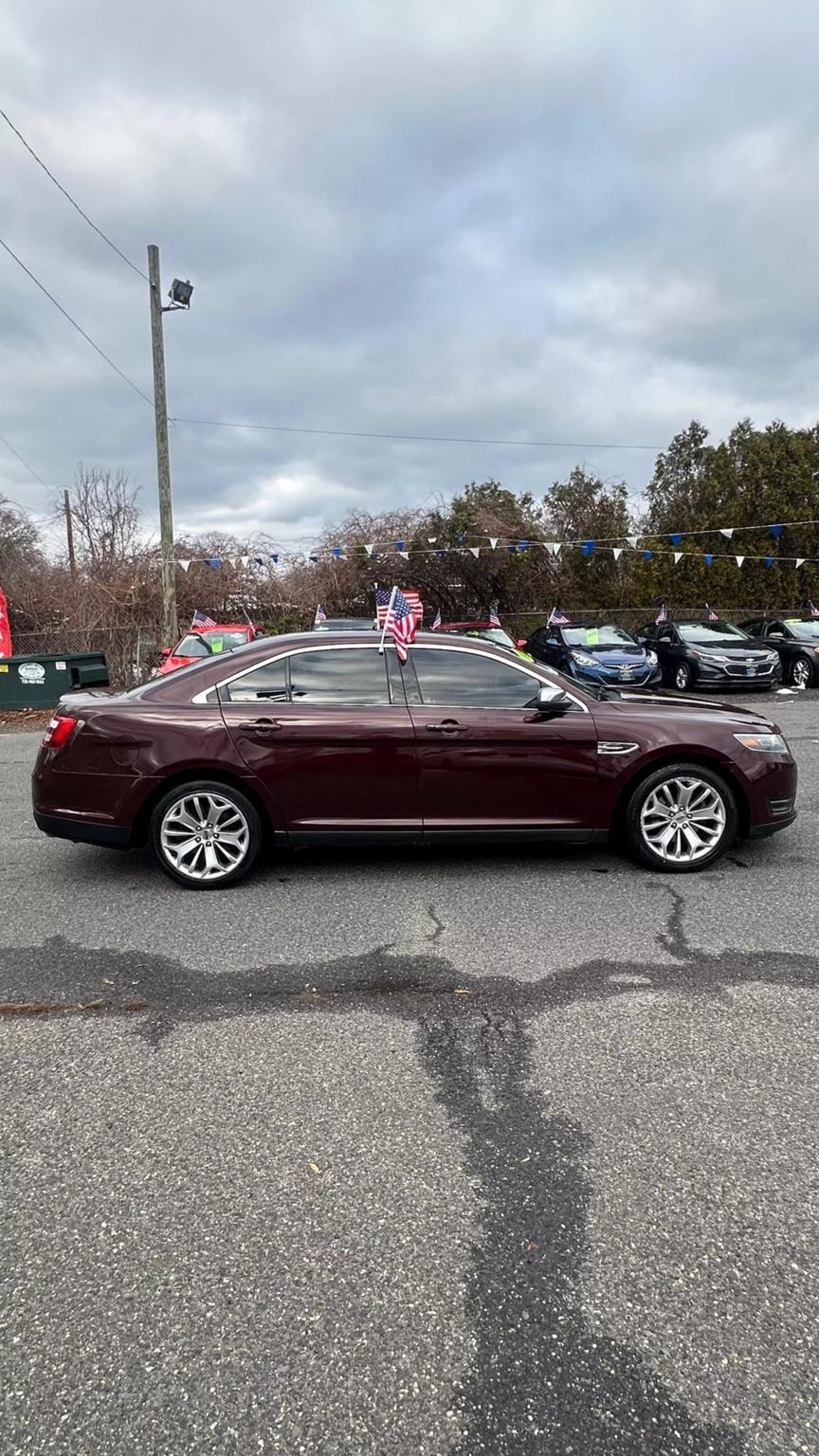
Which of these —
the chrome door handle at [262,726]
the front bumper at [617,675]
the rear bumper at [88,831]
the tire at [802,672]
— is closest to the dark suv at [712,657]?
the tire at [802,672]

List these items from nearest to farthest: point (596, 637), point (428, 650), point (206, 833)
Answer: point (206, 833), point (428, 650), point (596, 637)

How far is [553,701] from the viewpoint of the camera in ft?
16.5

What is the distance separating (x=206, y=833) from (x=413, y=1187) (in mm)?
2933

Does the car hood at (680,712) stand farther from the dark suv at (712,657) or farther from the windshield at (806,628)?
the windshield at (806,628)

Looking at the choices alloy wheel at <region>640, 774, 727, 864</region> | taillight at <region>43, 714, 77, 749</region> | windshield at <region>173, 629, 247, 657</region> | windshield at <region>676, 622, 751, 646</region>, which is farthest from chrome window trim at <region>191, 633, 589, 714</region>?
windshield at <region>676, 622, 751, 646</region>

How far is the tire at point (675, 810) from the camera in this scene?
200 inches

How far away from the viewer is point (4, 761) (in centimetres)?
999

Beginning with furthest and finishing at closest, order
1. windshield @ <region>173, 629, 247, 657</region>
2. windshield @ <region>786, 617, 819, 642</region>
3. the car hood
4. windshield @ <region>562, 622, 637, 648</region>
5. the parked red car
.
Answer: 1. windshield @ <region>786, 617, 819, 642</region>
2. windshield @ <region>562, 622, 637, 648</region>
3. windshield @ <region>173, 629, 247, 657</region>
4. the parked red car
5. the car hood

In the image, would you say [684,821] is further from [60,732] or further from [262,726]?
[60,732]

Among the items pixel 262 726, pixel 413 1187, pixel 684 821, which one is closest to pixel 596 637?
pixel 684 821

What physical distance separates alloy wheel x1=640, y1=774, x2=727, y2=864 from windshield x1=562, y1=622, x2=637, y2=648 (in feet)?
39.1

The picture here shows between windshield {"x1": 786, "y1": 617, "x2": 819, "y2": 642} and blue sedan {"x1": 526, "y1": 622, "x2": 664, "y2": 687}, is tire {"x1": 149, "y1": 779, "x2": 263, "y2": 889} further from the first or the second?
windshield {"x1": 786, "y1": 617, "x2": 819, "y2": 642}

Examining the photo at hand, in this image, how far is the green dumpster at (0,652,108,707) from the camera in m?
14.7

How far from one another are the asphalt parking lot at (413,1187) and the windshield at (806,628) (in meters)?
15.3
